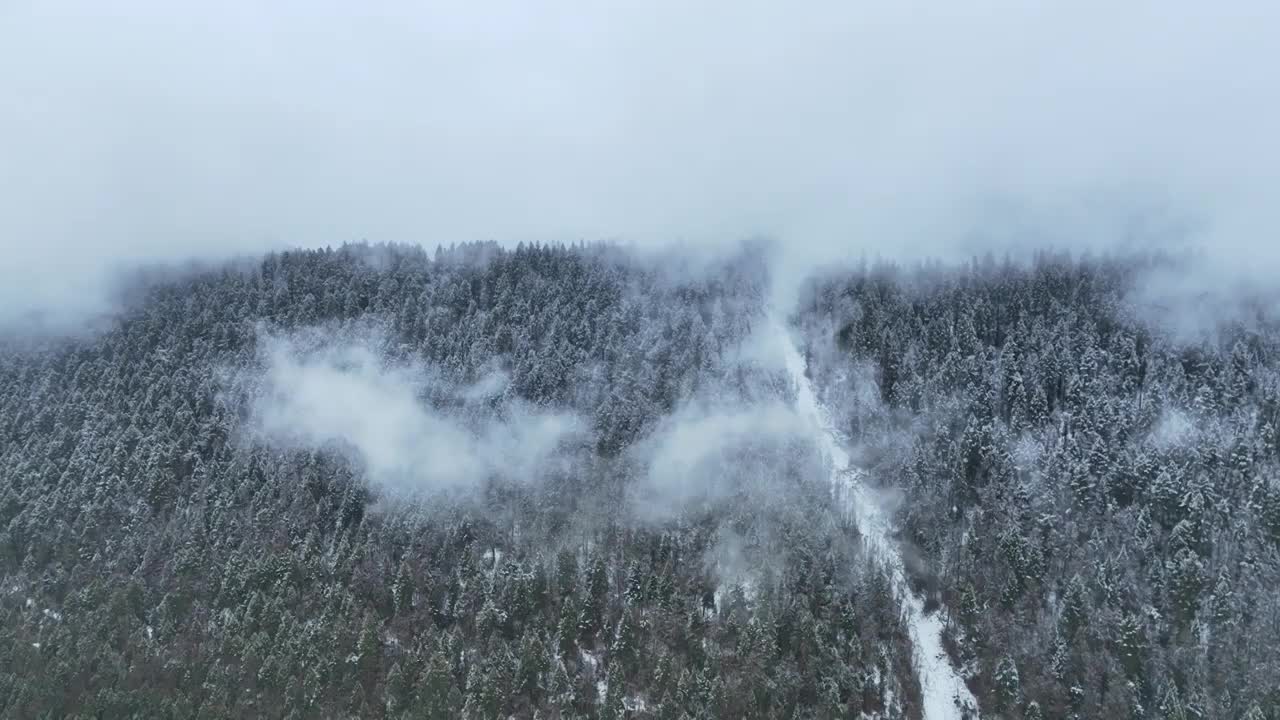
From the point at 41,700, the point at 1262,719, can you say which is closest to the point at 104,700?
the point at 41,700

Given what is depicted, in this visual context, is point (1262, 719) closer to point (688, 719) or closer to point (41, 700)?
point (688, 719)

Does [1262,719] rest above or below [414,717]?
above

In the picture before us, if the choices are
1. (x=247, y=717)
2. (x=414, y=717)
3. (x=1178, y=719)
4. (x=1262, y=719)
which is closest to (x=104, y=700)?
(x=247, y=717)

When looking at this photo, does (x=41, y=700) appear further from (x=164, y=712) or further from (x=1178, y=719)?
(x=1178, y=719)

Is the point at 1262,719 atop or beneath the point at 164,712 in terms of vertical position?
atop

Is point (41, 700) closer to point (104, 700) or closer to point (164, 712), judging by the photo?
point (104, 700)

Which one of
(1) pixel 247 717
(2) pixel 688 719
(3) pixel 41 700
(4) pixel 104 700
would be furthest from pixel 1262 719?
(3) pixel 41 700
